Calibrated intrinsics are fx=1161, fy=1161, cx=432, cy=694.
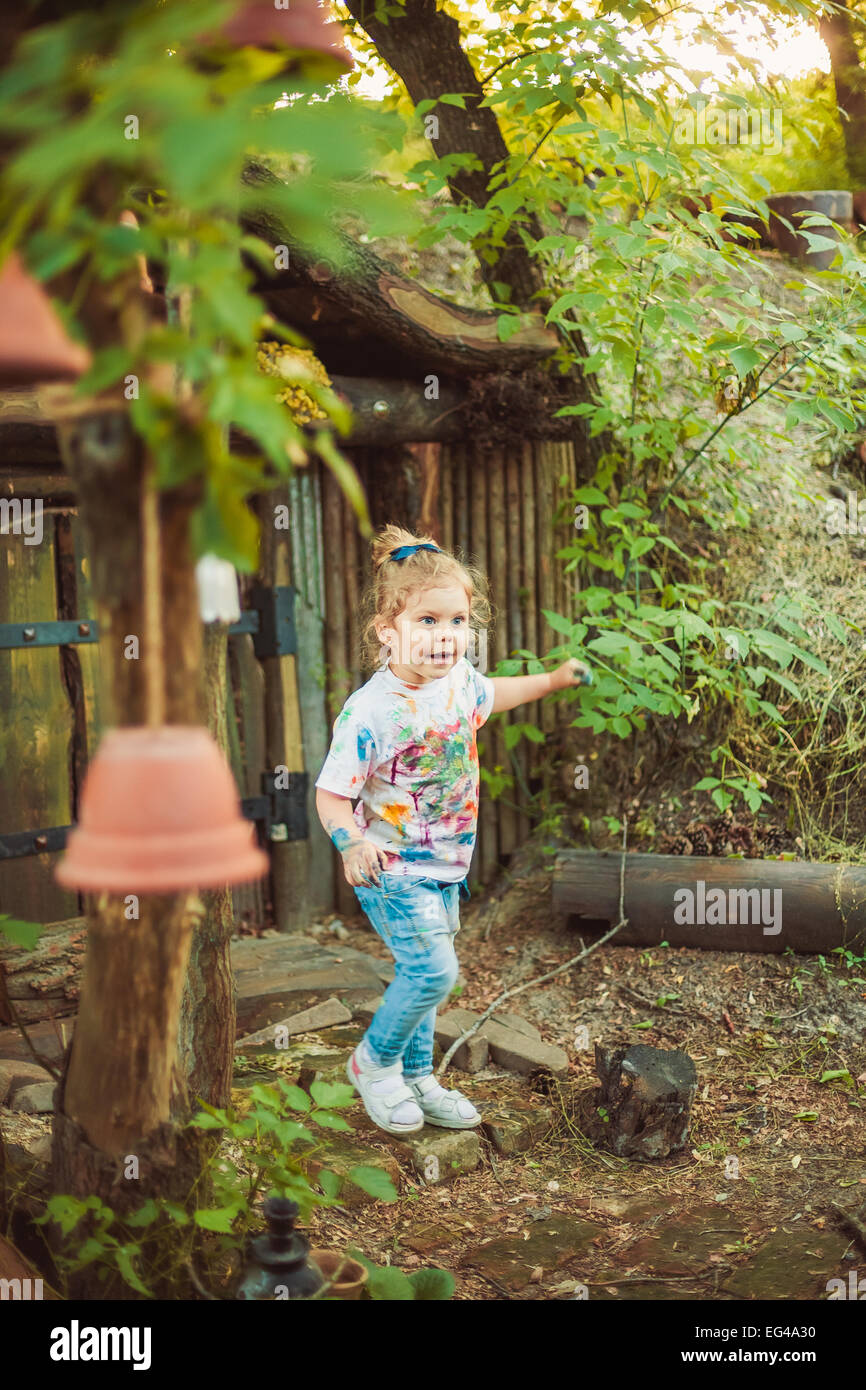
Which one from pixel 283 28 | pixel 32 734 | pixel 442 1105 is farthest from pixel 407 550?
pixel 283 28

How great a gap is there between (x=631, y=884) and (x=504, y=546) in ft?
6.20

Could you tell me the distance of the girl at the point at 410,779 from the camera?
326 cm

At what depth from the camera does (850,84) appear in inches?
320

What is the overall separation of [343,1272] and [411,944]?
1010mm

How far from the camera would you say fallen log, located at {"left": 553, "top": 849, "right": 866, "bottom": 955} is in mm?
4477

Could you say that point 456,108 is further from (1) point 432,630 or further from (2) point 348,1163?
(2) point 348,1163

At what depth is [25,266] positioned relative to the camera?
124cm

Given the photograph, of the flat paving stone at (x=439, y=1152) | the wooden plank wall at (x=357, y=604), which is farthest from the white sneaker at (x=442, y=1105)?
the wooden plank wall at (x=357, y=604)

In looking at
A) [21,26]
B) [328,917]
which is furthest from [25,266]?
[328,917]

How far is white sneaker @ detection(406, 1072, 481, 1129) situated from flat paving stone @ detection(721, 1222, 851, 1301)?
0.94 meters

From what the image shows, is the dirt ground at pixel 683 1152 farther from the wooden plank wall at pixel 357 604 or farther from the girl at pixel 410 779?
the wooden plank wall at pixel 357 604

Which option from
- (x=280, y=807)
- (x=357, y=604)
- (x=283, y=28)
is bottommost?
(x=280, y=807)

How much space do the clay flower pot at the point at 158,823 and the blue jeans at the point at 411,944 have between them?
202cm

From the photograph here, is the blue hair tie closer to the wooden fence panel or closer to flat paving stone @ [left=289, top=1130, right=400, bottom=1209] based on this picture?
flat paving stone @ [left=289, top=1130, right=400, bottom=1209]
